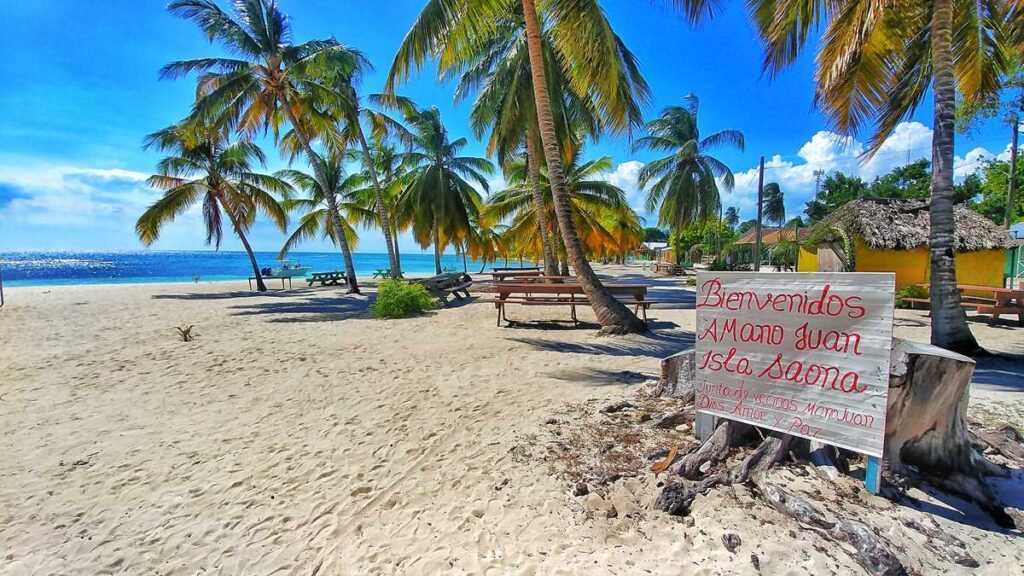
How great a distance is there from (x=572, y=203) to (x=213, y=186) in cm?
1669

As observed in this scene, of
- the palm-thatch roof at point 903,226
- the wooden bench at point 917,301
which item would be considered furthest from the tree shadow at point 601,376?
the palm-thatch roof at point 903,226

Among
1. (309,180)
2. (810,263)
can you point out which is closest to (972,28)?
(810,263)

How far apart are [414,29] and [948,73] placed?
7810mm

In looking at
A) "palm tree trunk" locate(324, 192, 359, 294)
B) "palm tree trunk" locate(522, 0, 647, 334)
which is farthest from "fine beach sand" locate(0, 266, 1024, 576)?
"palm tree trunk" locate(324, 192, 359, 294)

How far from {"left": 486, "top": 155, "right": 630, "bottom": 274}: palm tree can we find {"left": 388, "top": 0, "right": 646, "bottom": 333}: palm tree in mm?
10330

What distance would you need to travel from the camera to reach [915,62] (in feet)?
22.0

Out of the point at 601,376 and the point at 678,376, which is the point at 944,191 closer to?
the point at 678,376

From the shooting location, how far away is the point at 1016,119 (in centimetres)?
1129

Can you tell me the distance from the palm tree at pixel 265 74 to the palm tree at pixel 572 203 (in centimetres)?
732

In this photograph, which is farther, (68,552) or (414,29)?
(414,29)

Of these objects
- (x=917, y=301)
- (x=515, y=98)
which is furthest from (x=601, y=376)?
(x=917, y=301)

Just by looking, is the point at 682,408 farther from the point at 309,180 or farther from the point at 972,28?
the point at 309,180

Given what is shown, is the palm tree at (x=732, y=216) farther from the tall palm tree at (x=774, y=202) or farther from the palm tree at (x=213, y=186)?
the palm tree at (x=213, y=186)

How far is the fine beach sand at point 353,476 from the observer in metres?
2.11
